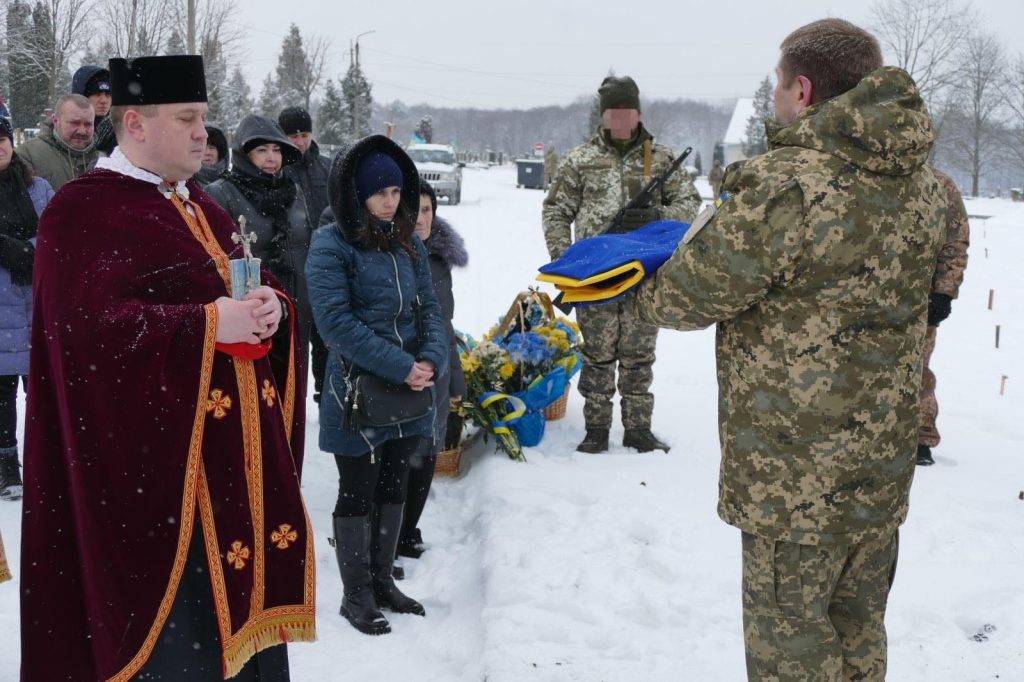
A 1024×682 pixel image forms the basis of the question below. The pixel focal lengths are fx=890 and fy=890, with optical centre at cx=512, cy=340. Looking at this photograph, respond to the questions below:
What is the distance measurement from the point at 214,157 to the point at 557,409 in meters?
3.00

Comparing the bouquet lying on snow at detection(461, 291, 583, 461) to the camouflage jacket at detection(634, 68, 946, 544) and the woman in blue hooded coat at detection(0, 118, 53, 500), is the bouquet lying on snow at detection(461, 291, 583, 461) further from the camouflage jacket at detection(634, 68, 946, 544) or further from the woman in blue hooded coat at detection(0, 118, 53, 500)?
the camouflage jacket at detection(634, 68, 946, 544)

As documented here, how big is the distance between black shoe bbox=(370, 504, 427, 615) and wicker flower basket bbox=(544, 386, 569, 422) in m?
2.67

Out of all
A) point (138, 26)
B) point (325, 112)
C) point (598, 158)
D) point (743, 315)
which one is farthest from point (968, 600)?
point (325, 112)

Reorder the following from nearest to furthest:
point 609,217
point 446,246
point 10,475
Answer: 1. point 446,246
2. point 10,475
3. point 609,217

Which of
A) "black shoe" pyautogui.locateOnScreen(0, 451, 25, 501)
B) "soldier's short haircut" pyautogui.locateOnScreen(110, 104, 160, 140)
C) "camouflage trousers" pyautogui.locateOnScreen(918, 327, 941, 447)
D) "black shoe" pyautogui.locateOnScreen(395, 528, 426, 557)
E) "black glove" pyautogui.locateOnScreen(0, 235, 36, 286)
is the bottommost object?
"black shoe" pyautogui.locateOnScreen(395, 528, 426, 557)

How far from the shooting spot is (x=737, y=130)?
74.1 meters

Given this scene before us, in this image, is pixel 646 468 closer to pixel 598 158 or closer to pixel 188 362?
pixel 598 158

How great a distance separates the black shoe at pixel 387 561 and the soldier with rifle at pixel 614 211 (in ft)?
7.46

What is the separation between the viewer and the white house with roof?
Result: 230 ft

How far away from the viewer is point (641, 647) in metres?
3.59

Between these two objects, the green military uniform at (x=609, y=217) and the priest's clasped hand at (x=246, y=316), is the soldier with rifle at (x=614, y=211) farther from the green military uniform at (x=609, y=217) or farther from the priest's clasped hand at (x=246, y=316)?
the priest's clasped hand at (x=246, y=316)

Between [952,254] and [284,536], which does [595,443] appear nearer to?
[952,254]

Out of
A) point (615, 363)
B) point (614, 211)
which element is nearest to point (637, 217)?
point (614, 211)

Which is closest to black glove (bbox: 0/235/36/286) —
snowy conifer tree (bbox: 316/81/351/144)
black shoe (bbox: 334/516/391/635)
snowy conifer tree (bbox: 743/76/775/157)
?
black shoe (bbox: 334/516/391/635)
